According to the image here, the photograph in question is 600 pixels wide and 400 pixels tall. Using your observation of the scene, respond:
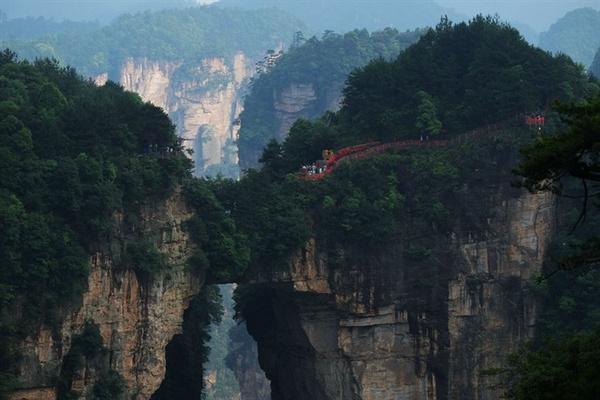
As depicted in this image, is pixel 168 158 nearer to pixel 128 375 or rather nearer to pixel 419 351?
pixel 128 375

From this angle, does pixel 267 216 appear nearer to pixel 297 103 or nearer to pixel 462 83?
pixel 462 83

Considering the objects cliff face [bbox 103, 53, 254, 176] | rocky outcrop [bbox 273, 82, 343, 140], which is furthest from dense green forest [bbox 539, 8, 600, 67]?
rocky outcrop [bbox 273, 82, 343, 140]

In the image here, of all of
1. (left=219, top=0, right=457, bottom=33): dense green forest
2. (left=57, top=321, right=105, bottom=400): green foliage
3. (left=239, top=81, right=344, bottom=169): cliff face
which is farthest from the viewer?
(left=219, top=0, right=457, bottom=33): dense green forest

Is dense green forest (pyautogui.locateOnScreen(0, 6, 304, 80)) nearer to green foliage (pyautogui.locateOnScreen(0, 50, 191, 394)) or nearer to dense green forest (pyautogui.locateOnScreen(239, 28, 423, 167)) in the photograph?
dense green forest (pyautogui.locateOnScreen(239, 28, 423, 167))

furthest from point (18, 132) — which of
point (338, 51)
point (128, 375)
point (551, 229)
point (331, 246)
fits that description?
point (338, 51)

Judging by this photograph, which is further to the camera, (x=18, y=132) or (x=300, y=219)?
(x=300, y=219)
